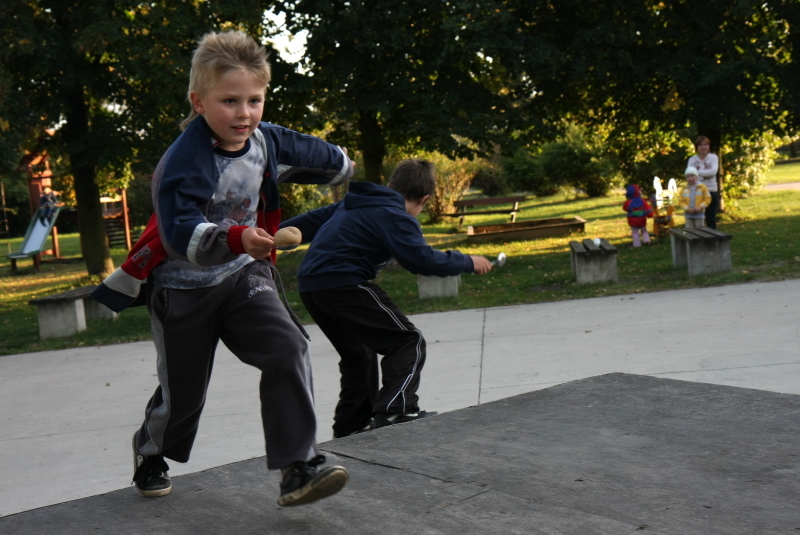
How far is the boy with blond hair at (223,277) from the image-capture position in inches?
117

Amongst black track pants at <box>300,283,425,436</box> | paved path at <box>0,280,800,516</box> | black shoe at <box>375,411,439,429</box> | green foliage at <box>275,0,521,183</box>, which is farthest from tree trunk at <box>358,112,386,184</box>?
black shoe at <box>375,411,439,429</box>

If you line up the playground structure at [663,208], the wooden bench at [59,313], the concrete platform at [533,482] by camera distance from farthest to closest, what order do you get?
the playground structure at [663,208] → the wooden bench at [59,313] → the concrete platform at [533,482]

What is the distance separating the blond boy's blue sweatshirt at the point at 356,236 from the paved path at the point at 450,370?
972mm

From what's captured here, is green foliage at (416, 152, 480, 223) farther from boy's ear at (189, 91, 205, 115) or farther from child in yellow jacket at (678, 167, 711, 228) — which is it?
boy's ear at (189, 91, 205, 115)

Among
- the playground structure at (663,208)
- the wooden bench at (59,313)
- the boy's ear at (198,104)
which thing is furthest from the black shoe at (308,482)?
the playground structure at (663,208)

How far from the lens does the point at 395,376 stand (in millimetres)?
4523

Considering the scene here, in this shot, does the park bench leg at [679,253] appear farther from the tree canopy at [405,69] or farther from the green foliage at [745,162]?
the green foliage at [745,162]

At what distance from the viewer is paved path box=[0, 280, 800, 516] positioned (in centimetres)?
494

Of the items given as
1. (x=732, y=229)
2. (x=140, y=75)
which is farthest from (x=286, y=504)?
(x=732, y=229)

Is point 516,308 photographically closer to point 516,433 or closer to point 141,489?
point 516,433

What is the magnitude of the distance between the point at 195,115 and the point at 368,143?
1355 cm

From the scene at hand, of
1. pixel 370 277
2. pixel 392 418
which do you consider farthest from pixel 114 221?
pixel 392 418

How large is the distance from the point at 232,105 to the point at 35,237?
2065 cm

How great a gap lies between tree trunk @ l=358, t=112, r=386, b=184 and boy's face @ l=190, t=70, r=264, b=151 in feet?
43.4
